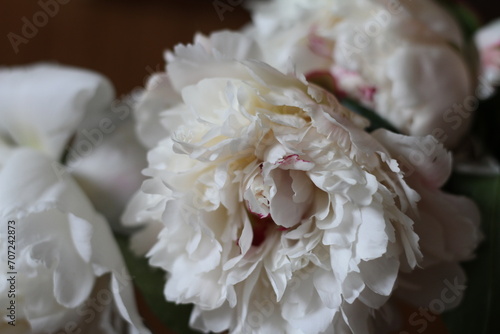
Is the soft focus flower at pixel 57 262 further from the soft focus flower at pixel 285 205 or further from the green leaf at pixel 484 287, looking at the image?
the green leaf at pixel 484 287

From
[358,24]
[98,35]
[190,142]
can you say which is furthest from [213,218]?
[98,35]

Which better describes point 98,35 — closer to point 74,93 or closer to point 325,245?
point 74,93

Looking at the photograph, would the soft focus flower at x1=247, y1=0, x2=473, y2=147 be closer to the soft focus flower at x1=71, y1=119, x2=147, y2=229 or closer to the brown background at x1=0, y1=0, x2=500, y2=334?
the soft focus flower at x1=71, y1=119, x2=147, y2=229

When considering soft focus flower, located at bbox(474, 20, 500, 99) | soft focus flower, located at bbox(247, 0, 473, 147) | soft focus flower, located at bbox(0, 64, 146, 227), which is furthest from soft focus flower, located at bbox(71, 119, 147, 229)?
soft focus flower, located at bbox(474, 20, 500, 99)
